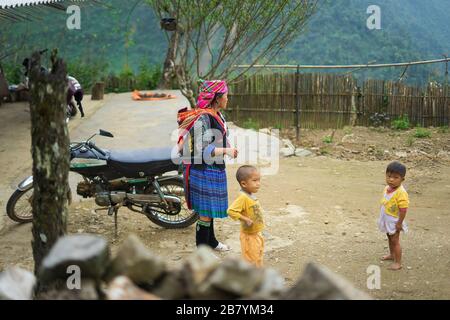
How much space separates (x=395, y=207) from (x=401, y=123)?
781 cm

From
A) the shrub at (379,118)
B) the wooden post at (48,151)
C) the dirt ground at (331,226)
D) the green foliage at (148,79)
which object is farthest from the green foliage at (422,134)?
the wooden post at (48,151)

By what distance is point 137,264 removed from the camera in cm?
209

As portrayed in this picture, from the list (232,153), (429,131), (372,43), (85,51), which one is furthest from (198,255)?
(85,51)

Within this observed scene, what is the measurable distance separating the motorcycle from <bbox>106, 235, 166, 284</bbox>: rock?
3.61 m

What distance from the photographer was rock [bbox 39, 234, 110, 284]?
6.84ft

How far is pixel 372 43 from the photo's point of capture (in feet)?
69.6

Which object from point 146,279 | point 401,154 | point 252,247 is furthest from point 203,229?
point 401,154

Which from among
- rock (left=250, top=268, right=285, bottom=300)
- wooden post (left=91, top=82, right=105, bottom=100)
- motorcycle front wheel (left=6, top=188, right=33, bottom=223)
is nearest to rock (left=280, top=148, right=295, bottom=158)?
motorcycle front wheel (left=6, top=188, right=33, bottom=223)

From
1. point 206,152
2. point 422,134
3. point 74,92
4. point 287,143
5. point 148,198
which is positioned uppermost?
point 74,92

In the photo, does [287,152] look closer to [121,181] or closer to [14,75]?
[121,181]

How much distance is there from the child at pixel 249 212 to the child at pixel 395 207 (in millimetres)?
1174

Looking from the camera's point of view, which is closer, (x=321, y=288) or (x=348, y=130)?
(x=321, y=288)

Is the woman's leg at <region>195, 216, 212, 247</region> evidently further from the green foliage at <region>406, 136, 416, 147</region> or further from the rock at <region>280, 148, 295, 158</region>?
the green foliage at <region>406, 136, 416, 147</region>

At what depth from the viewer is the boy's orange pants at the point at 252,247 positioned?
4.29 m
